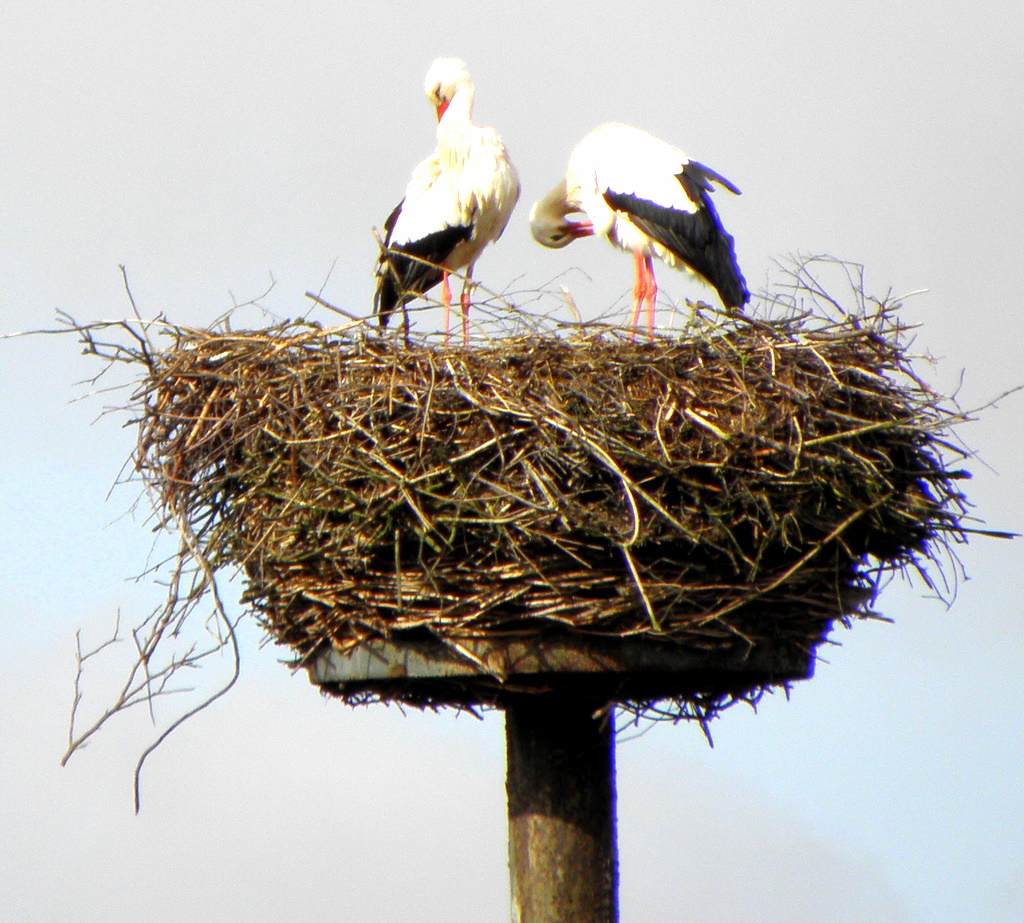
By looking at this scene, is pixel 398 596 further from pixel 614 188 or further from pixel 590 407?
pixel 614 188

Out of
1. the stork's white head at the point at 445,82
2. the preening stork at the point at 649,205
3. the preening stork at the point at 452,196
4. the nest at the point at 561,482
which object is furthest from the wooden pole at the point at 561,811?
the stork's white head at the point at 445,82

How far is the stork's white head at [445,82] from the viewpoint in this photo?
272 inches

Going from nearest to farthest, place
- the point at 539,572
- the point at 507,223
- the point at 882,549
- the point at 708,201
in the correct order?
the point at 539,572, the point at 882,549, the point at 708,201, the point at 507,223

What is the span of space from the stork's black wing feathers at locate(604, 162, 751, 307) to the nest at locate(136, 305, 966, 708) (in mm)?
1594

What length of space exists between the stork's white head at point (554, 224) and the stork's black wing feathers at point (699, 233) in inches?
23.4

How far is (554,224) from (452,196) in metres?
0.56

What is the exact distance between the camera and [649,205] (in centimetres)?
638

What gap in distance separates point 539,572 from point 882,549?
106 centimetres

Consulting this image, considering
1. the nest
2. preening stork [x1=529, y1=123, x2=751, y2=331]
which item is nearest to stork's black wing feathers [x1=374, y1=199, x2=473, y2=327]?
preening stork [x1=529, y1=123, x2=751, y2=331]

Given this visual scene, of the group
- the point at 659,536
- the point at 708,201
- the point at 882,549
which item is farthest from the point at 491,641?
the point at 708,201

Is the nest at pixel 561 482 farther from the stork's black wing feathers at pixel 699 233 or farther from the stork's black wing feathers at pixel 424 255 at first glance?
the stork's black wing feathers at pixel 424 255

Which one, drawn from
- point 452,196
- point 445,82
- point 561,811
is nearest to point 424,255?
point 452,196

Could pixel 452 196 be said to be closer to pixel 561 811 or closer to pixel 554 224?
pixel 554 224

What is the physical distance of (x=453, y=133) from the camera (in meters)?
6.71
